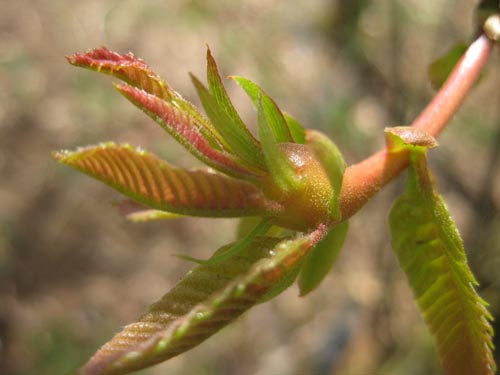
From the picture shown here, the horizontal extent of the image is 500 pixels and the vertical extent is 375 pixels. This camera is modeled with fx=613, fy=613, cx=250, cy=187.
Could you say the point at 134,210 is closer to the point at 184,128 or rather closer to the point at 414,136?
the point at 184,128

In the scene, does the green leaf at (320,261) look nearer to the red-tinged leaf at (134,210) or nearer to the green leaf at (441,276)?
the green leaf at (441,276)

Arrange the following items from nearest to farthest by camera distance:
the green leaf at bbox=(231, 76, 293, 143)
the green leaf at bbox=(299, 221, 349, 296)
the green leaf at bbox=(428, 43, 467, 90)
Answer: the green leaf at bbox=(231, 76, 293, 143)
the green leaf at bbox=(299, 221, 349, 296)
the green leaf at bbox=(428, 43, 467, 90)

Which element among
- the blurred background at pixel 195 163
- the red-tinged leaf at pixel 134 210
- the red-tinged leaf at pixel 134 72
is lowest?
the red-tinged leaf at pixel 134 210

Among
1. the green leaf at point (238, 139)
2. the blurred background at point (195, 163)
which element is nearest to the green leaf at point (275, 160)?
the green leaf at point (238, 139)

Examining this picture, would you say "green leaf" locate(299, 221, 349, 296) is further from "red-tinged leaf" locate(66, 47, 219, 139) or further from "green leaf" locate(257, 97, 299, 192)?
"red-tinged leaf" locate(66, 47, 219, 139)

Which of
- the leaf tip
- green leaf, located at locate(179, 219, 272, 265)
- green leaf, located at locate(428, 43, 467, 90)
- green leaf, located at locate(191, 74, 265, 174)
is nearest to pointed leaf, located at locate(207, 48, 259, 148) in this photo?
green leaf, located at locate(191, 74, 265, 174)

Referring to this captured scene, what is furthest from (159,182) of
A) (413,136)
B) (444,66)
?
(444,66)

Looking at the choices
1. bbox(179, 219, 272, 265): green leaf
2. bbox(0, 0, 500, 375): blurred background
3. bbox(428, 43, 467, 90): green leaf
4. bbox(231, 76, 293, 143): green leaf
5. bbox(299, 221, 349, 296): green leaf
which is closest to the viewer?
bbox(179, 219, 272, 265): green leaf
